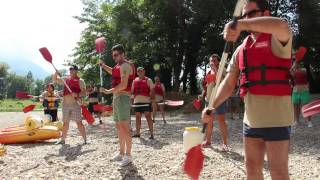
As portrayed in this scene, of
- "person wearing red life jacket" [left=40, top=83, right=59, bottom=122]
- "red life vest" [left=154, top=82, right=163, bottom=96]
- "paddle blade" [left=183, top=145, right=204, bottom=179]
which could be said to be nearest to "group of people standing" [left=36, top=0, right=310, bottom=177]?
"paddle blade" [left=183, top=145, right=204, bottom=179]

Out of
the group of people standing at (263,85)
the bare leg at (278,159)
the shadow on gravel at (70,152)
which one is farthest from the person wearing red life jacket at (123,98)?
the bare leg at (278,159)

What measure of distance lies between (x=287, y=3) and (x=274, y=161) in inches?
1112

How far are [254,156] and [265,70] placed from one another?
679 millimetres

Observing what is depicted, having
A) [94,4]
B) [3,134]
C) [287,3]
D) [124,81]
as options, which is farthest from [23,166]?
[94,4]

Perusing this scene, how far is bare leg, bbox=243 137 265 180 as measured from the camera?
11.3 ft

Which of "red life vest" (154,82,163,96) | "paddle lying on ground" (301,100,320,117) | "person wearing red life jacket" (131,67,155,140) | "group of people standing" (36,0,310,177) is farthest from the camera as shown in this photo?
"red life vest" (154,82,163,96)

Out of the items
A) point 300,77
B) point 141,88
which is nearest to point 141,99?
point 141,88

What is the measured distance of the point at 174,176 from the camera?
6.08m

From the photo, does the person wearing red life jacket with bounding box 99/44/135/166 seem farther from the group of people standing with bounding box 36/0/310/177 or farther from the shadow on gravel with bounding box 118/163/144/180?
the group of people standing with bounding box 36/0/310/177

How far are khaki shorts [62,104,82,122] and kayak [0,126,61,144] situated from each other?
106 cm

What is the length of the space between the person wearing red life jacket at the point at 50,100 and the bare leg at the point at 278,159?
10338mm

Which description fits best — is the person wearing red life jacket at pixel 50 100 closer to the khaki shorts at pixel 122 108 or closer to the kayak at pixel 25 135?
the kayak at pixel 25 135

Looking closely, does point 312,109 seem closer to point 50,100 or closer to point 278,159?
point 278,159

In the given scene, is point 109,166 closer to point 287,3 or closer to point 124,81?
point 124,81
